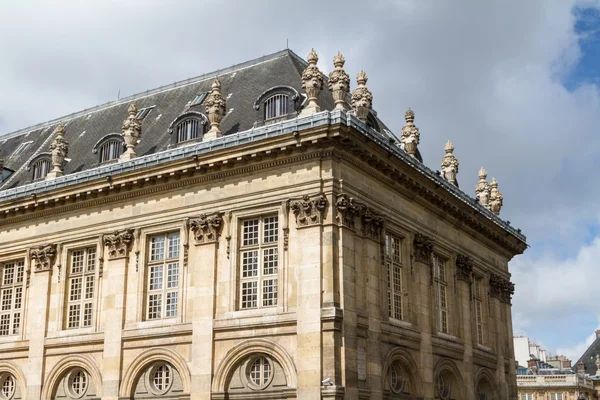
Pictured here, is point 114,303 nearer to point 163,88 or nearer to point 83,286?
point 83,286

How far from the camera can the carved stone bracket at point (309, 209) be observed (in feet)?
96.7

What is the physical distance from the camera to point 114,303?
110 ft

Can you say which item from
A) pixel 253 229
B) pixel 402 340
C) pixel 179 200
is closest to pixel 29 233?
pixel 179 200

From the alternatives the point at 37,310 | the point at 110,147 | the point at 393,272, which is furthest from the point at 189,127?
the point at 393,272

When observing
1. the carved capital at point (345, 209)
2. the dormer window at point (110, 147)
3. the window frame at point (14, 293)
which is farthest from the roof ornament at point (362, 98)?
the window frame at point (14, 293)

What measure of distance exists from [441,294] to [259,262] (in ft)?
32.3

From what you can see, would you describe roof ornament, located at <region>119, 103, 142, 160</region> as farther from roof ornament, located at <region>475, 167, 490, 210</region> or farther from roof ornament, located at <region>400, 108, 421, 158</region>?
roof ornament, located at <region>475, 167, 490, 210</region>

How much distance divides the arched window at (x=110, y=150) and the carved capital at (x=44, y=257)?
15.1ft

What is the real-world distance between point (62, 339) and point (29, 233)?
5322mm

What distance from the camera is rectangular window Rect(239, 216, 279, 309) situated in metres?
30.4

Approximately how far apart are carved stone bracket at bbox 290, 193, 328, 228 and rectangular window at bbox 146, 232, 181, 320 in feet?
18.3

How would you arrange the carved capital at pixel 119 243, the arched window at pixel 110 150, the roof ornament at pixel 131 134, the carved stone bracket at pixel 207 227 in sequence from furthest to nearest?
the arched window at pixel 110 150 → the roof ornament at pixel 131 134 → the carved capital at pixel 119 243 → the carved stone bracket at pixel 207 227

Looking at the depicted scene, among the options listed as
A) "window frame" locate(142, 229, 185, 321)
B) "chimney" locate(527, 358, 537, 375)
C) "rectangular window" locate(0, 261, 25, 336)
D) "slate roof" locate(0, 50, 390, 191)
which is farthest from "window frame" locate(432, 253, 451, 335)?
"chimney" locate(527, 358, 537, 375)

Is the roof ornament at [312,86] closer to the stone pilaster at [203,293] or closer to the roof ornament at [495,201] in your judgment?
the stone pilaster at [203,293]
